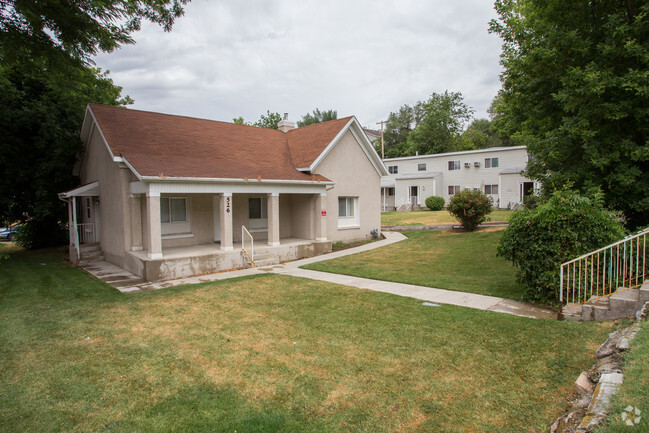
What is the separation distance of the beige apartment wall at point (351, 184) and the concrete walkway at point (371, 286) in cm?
266

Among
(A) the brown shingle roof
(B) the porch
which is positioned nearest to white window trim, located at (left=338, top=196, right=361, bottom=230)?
(A) the brown shingle roof

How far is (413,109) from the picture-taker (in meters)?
72.2

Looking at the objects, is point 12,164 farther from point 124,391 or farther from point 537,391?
point 537,391

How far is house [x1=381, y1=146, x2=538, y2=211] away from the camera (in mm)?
34875

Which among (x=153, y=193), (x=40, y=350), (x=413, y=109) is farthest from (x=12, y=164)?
(x=413, y=109)

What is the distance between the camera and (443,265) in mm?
13031

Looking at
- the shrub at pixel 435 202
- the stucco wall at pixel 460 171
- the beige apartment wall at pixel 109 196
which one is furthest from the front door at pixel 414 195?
the beige apartment wall at pixel 109 196

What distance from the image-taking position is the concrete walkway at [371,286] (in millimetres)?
7811

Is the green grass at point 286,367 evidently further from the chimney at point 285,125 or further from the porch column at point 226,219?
the chimney at point 285,125

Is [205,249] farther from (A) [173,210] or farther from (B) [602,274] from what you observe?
(B) [602,274]

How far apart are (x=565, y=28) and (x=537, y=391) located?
39.9ft

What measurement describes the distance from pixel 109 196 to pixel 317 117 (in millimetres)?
52959

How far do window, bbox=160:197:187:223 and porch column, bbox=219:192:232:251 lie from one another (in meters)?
2.62

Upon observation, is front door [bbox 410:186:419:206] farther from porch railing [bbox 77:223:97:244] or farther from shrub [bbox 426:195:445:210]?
porch railing [bbox 77:223:97:244]
